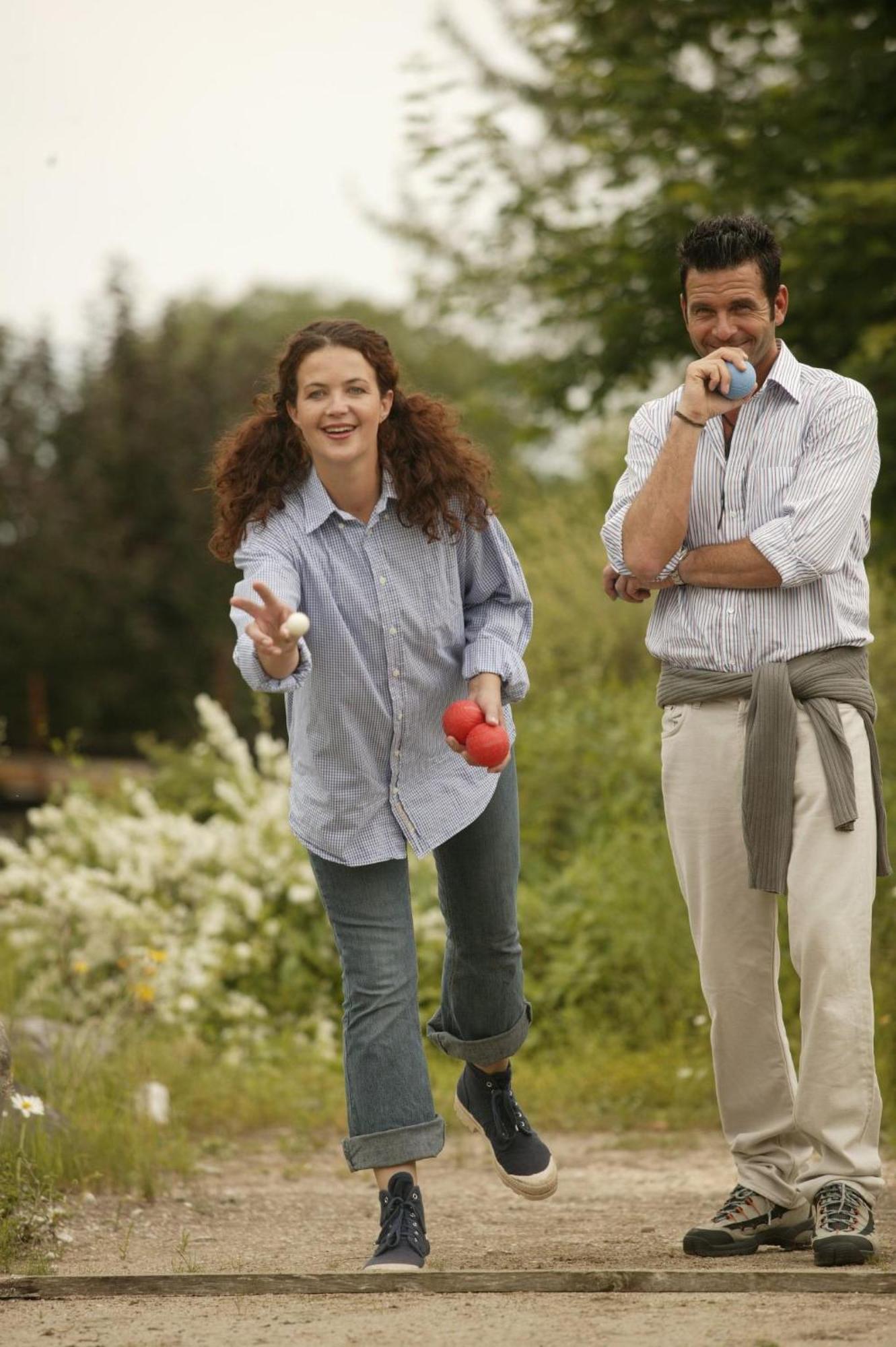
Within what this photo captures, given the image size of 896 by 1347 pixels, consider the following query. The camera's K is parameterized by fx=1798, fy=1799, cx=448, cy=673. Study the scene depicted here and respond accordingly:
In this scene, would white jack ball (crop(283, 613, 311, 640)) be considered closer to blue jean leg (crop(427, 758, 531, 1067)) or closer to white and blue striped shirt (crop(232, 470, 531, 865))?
white and blue striped shirt (crop(232, 470, 531, 865))

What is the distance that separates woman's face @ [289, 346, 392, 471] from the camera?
162 inches

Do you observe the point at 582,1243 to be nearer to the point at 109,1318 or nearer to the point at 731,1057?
the point at 731,1057

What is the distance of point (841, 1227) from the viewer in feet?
12.6

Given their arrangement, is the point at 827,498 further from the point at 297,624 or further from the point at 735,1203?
the point at 735,1203

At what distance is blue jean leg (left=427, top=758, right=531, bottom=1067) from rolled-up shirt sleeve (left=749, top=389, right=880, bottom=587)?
2.91ft

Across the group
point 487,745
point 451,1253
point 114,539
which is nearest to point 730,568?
point 487,745

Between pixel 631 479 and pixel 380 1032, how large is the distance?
1.46m

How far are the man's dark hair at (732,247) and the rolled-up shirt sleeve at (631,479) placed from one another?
41 cm

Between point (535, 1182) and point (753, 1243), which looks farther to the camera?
point (535, 1182)

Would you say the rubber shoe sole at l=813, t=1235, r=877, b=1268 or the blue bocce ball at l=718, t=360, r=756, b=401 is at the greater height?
the blue bocce ball at l=718, t=360, r=756, b=401

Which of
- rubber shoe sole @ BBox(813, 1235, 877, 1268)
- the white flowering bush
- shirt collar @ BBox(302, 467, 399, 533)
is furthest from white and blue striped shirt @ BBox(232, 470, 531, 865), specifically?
the white flowering bush

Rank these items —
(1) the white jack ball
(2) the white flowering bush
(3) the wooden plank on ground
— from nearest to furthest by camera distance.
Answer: (3) the wooden plank on ground
(1) the white jack ball
(2) the white flowering bush

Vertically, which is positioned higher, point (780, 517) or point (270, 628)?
point (780, 517)

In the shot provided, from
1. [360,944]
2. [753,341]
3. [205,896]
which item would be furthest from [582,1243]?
[205,896]
